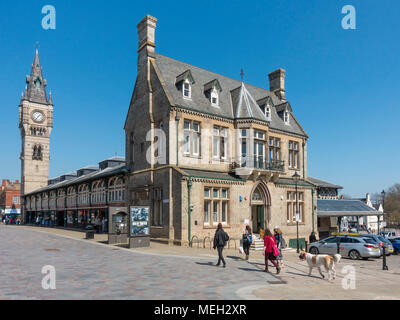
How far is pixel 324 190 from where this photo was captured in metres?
50.9

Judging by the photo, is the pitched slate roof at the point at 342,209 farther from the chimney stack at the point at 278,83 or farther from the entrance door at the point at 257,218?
the chimney stack at the point at 278,83

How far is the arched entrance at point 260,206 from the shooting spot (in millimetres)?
27750

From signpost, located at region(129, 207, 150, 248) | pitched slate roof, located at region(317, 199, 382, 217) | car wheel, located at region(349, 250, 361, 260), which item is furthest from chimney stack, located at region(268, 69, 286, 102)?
signpost, located at region(129, 207, 150, 248)

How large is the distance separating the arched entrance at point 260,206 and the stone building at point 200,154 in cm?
8

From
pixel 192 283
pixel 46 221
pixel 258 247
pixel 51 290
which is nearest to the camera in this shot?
pixel 51 290

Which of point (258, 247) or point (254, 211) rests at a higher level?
point (254, 211)

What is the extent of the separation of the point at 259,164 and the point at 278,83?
13.1 metres

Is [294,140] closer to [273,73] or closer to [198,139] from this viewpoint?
[273,73]

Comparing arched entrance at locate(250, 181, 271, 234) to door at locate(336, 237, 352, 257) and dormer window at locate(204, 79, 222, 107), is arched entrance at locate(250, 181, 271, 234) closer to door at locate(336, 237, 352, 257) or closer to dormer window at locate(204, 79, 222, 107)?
door at locate(336, 237, 352, 257)

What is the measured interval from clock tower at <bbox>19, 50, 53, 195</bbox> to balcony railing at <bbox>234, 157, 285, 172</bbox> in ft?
203

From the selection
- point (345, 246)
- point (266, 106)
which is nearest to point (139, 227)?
point (345, 246)

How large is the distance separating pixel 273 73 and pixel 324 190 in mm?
22772

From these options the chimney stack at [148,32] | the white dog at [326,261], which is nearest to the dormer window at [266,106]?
the chimney stack at [148,32]
